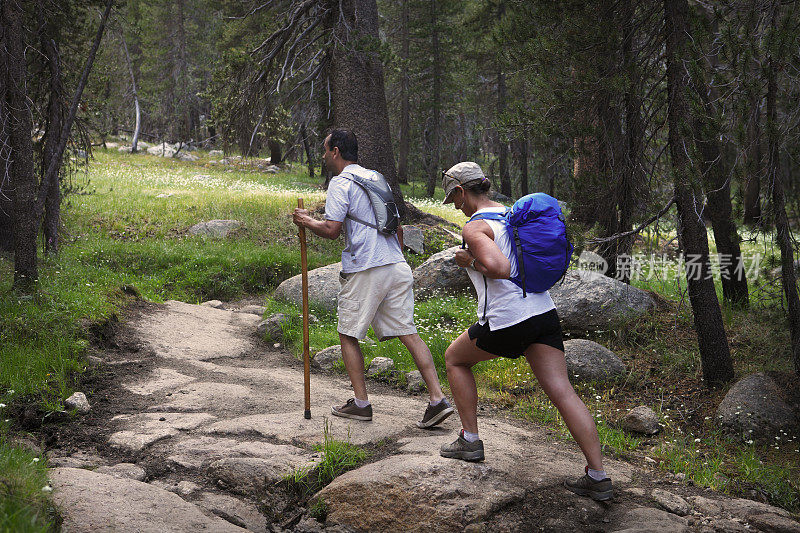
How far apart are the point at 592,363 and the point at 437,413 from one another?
286cm

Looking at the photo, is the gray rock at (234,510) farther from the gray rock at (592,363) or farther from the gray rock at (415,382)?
the gray rock at (592,363)

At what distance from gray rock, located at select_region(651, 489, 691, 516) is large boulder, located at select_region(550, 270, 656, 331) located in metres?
3.88

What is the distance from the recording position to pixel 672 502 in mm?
4438

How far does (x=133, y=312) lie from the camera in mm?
9125

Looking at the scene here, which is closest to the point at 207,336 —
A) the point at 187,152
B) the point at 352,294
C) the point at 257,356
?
the point at 257,356

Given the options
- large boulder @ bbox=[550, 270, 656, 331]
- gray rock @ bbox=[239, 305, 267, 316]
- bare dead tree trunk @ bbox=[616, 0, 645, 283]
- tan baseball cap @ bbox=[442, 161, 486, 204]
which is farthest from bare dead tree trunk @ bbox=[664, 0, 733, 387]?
gray rock @ bbox=[239, 305, 267, 316]

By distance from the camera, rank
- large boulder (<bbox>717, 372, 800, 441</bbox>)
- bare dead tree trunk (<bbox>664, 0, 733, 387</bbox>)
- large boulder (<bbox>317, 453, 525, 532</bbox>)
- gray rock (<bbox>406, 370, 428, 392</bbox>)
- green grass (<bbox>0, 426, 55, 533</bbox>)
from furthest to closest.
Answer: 1. gray rock (<bbox>406, 370, 428, 392</bbox>)
2. bare dead tree trunk (<bbox>664, 0, 733, 387</bbox>)
3. large boulder (<bbox>717, 372, 800, 441</bbox>)
4. large boulder (<bbox>317, 453, 525, 532</bbox>)
5. green grass (<bbox>0, 426, 55, 533</bbox>)

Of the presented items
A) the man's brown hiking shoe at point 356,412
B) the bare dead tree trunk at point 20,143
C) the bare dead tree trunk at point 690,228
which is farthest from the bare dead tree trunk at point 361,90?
the man's brown hiking shoe at point 356,412

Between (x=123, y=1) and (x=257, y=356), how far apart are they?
6704 mm

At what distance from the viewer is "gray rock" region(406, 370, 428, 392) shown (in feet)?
24.1

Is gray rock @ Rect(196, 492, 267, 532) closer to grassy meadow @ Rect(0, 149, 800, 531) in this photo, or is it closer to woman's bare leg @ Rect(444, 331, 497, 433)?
grassy meadow @ Rect(0, 149, 800, 531)

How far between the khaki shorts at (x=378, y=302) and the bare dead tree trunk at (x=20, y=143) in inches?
186

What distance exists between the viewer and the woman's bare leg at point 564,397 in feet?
13.3

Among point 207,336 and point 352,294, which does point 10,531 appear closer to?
point 352,294
